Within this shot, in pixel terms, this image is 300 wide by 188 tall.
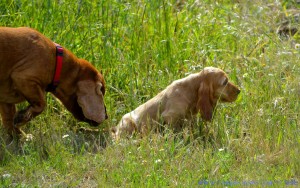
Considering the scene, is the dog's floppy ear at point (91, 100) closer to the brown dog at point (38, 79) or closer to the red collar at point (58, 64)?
the brown dog at point (38, 79)

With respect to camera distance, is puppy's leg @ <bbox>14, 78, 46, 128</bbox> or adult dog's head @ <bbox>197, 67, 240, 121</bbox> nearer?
puppy's leg @ <bbox>14, 78, 46, 128</bbox>

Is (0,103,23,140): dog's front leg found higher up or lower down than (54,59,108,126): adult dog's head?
lower down

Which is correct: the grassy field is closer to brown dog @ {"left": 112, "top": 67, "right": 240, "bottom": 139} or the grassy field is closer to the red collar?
brown dog @ {"left": 112, "top": 67, "right": 240, "bottom": 139}

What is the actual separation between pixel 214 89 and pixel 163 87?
2.37 feet

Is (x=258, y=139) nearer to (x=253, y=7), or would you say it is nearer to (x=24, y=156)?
(x=24, y=156)

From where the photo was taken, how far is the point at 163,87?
7.69 m

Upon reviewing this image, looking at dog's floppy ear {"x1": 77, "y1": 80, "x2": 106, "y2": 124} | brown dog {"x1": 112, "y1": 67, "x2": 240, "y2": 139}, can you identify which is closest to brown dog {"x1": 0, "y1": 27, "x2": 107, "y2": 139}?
dog's floppy ear {"x1": 77, "y1": 80, "x2": 106, "y2": 124}

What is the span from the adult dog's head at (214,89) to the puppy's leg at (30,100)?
135cm

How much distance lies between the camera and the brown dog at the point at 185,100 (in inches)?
275

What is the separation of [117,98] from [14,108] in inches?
39.3

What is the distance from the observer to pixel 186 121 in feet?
23.0

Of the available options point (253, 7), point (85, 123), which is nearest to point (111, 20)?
point (85, 123)

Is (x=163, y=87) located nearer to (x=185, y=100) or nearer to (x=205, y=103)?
(x=185, y=100)

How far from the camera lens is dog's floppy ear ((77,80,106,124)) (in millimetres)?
7039
